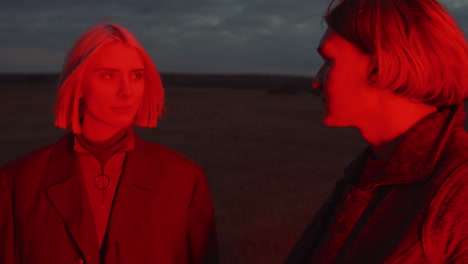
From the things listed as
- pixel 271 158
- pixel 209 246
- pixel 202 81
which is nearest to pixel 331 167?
pixel 271 158

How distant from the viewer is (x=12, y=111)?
2161 centimetres

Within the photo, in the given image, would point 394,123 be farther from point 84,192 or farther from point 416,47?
point 84,192

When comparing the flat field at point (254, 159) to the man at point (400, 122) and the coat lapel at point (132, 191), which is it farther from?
the man at point (400, 122)

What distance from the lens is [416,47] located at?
142cm

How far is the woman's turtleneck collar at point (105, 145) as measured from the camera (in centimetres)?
230

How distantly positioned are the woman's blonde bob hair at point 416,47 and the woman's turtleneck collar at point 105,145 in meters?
1.31

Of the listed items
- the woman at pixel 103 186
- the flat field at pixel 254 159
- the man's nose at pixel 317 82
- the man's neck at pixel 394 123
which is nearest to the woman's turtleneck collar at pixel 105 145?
the woman at pixel 103 186

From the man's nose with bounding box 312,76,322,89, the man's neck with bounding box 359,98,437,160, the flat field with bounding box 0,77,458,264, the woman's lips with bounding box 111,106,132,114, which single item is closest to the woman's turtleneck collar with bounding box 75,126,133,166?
the woman's lips with bounding box 111,106,132,114

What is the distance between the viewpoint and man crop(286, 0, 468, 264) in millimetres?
1260

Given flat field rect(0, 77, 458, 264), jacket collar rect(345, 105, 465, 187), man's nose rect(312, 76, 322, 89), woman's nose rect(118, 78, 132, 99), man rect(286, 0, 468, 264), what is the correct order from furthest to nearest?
flat field rect(0, 77, 458, 264) → woman's nose rect(118, 78, 132, 99) → man's nose rect(312, 76, 322, 89) → jacket collar rect(345, 105, 465, 187) → man rect(286, 0, 468, 264)

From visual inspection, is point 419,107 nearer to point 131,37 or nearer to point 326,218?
point 326,218

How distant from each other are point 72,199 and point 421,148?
1518mm

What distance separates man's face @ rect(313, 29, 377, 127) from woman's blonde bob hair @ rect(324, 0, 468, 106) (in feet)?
0.22

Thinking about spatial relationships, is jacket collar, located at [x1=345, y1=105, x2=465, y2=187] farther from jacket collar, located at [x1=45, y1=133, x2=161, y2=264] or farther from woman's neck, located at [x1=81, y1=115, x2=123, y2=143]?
woman's neck, located at [x1=81, y1=115, x2=123, y2=143]
